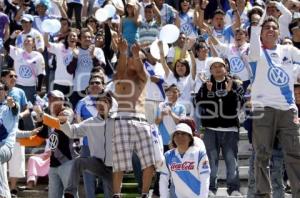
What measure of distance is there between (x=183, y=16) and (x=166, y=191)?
7.33 meters

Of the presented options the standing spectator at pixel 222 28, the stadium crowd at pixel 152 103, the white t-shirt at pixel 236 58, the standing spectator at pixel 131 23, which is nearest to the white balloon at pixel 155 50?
the stadium crowd at pixel 152 103

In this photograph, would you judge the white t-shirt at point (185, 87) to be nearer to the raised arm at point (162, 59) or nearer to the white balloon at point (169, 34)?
the raised arm at point (162, 59)

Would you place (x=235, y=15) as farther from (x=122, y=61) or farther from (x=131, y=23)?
(x=122, y=61)

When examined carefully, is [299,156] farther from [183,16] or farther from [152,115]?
[183,16]

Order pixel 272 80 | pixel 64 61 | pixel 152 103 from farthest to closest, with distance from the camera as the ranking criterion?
pixel 64 61 → pixel 152 103 → pixel 272 80

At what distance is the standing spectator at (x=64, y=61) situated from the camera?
14023mm

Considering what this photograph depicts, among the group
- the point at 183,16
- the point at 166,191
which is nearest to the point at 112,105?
the point at 166,191

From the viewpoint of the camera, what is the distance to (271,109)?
9586mm

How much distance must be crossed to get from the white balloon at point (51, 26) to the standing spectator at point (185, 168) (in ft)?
19.1

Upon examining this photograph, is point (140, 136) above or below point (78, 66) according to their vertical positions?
below

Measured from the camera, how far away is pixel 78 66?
14.0m

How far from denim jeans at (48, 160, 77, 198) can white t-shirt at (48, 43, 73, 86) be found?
3.23m

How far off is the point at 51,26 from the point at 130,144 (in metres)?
5.15

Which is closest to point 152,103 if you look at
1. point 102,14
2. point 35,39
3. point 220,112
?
point 220,112
